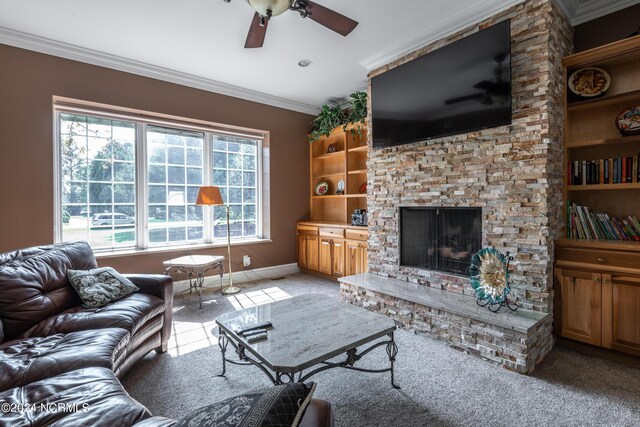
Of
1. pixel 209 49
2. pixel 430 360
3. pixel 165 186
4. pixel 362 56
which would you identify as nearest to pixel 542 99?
pixel 362 56

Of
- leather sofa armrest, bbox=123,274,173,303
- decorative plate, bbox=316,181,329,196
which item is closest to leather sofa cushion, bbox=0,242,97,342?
leather sofa armrest, bbox=123,274,173,303

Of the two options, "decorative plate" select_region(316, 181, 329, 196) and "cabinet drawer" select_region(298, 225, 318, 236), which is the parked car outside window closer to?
"cabinet drawer" select_region(298, 225, 318, 236)

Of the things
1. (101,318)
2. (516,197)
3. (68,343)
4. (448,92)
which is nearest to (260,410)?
(68,343)

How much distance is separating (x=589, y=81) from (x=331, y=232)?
10.8 ft

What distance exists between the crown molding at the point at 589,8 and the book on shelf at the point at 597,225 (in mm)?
1647

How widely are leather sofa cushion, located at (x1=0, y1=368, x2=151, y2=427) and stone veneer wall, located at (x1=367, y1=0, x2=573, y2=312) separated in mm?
2725

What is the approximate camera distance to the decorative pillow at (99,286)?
222 centimetres

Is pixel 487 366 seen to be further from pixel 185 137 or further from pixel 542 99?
pixel 185 137

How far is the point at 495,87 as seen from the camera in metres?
2.59

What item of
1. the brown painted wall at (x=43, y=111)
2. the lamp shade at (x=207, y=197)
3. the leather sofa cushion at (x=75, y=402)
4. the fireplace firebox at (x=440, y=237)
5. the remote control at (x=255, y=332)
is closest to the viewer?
the leather sofa cushion at (x=75, y=402)

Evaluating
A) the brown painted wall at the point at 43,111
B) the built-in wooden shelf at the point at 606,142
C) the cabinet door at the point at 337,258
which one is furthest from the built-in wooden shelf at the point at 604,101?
the brown painted wall at the point at 43,111

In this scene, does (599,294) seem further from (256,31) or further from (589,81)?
(256,31)

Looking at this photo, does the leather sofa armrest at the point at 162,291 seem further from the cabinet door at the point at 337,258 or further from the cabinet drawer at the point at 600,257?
the cabinet drawer at the point at 600,257

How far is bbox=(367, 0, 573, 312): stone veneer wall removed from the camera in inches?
95.3
